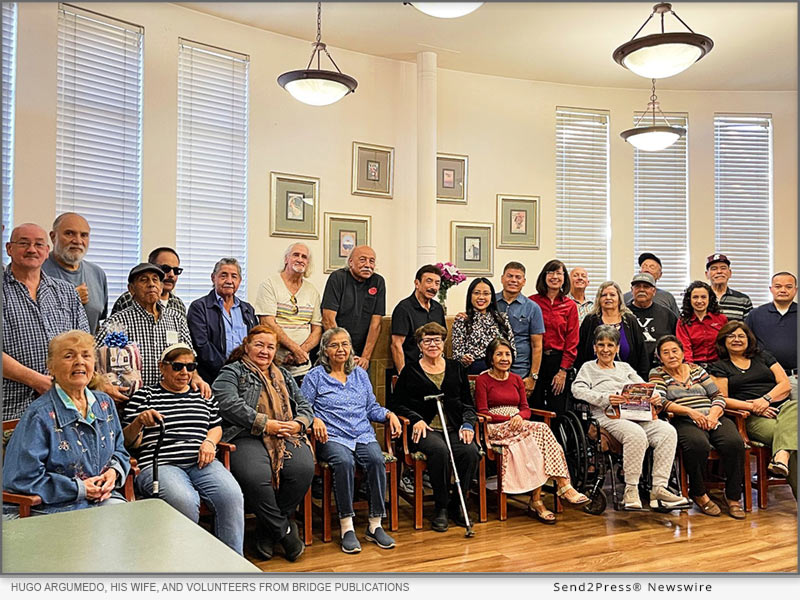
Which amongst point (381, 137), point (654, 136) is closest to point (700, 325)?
point (654, 136)

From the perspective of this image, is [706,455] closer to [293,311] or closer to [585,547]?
[585,547]

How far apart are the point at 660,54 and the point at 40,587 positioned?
3856mm

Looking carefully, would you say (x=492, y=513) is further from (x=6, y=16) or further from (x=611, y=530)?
(x=6, y=16)

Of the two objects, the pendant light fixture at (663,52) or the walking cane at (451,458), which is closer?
the walking cane at (451,458)

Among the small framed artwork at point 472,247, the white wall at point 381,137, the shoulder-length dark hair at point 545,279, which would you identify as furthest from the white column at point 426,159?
the shoulder-length dark hair at point 545,279

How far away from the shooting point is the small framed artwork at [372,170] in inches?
210

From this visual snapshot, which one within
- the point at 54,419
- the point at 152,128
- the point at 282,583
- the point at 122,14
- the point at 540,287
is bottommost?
the point at 282,583

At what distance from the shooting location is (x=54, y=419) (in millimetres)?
2381

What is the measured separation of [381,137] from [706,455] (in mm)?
3232

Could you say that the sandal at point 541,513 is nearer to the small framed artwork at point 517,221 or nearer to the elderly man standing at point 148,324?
the elderly man standing at point 148,324

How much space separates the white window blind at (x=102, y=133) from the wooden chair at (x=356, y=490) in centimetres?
180

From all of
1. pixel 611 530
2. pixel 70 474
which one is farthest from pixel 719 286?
pixel 70 474

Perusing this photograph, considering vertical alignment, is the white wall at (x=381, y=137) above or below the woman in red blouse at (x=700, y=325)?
above

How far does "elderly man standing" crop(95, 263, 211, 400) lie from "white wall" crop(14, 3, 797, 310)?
3.48ft
